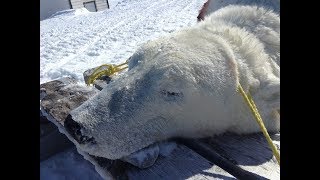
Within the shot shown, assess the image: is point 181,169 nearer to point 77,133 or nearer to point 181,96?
point 181,96

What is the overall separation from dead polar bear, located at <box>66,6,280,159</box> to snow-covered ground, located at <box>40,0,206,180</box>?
1.15 m

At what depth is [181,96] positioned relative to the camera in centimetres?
206

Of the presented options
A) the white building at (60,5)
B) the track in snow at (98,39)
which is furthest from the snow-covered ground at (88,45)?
the white building at (60,5)

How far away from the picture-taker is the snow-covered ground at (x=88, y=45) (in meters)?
3.26

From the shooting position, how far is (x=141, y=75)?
211 cm

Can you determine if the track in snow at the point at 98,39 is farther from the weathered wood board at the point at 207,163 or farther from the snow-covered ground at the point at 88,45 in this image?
the weathered wood board at the point at 207,163

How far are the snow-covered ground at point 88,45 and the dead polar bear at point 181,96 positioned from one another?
115cm

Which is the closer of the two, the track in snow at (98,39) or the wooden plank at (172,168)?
the wooden plank at (172,168)

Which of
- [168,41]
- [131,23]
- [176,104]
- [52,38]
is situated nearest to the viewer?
[176,104]

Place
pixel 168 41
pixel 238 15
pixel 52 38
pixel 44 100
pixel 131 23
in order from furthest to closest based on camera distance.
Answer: pixel 131 23
pixel 52 38
pixel 44 100
pixel 238 15
pixel 168 41

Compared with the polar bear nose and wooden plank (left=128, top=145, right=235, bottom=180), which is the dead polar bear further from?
wooden plank (left=128, top=145, right=235, bottom=180)

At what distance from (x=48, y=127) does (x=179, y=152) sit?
1.66m
